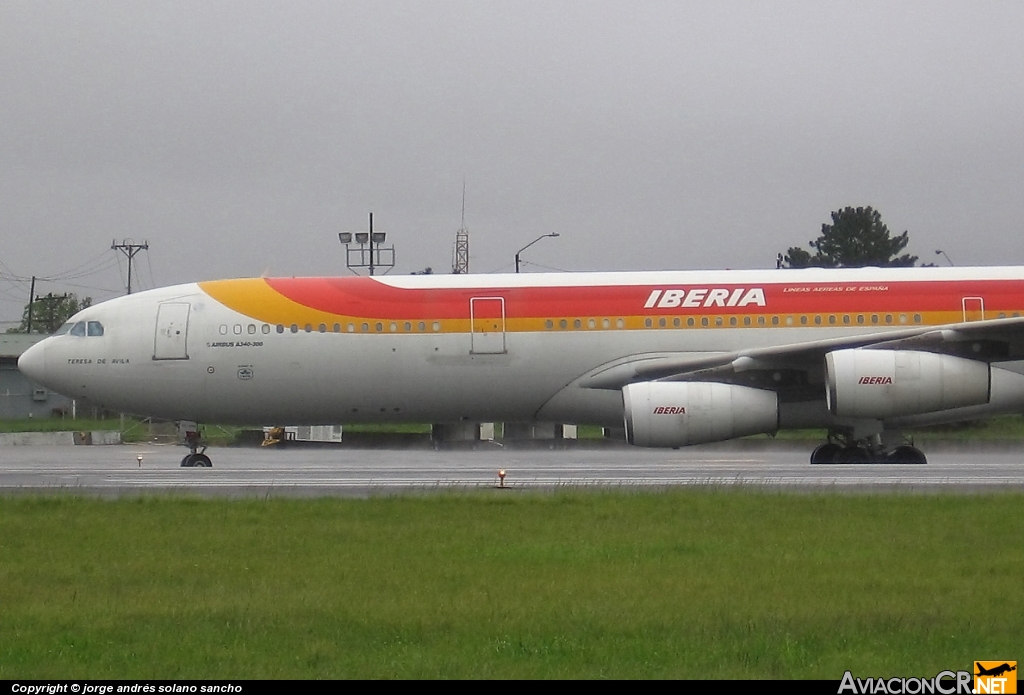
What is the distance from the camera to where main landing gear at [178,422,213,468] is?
22.4m

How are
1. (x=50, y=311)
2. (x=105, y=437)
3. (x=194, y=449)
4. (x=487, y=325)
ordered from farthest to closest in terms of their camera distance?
(x=50, y=311)
(x=105, y=437)
(x=194, y=449)
(x=487, y=325)

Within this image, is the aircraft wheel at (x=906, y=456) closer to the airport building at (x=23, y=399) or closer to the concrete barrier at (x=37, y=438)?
the concrete barrier at (x=37, y=438)

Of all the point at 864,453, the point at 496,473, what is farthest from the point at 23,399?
the point at 864,453

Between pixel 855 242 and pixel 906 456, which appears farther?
pixel 855 242

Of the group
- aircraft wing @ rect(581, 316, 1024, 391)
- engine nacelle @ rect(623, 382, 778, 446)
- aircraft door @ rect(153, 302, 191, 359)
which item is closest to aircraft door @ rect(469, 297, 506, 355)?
aircraft wing @ rect(581, 316, 1024, 391)

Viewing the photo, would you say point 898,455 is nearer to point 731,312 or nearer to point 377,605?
point 731,312

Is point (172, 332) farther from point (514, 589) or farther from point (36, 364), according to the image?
point (514, 589)

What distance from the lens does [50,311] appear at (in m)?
95.9

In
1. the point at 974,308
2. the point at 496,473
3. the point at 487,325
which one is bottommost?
the point at 496,473

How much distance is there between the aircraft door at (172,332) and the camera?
21500mm

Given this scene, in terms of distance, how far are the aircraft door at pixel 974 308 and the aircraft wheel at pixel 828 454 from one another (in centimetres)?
307

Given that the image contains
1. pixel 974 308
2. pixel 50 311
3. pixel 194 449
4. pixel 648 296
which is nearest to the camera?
pixel 974 308

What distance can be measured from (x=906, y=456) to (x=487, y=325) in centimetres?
741

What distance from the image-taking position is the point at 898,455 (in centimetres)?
2112
